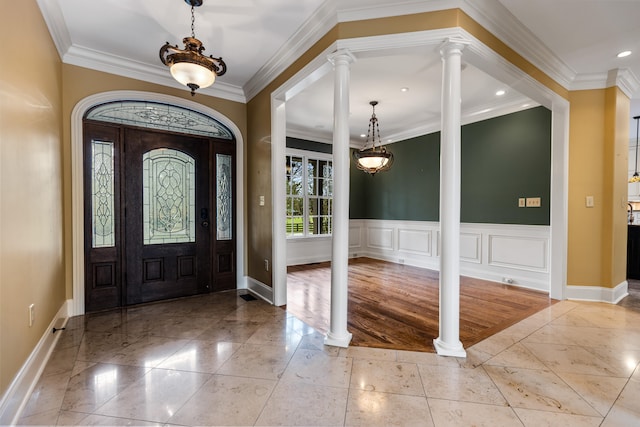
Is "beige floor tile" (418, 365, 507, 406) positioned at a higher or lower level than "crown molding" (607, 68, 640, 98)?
lower

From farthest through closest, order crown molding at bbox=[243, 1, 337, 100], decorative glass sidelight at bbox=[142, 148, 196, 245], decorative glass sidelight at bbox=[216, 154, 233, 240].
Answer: decorative glass sidelight at bbox=[216, 154, 233, 240] < decorative glass sidelight at bbox=[142, 148, 196, 245] < crown molding at bbox=[243, 1, 337, 100]

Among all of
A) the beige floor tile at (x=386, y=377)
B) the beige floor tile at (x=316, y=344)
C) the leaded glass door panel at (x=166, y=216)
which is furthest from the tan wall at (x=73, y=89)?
the beige floor tile at (x=386, y=377)

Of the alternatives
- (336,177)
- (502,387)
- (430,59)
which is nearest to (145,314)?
(336,177)

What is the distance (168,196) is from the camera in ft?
12.2

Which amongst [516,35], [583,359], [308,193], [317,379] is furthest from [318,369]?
[308,193]

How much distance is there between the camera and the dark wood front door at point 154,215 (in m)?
3.30

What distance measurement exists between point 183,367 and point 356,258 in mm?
5172

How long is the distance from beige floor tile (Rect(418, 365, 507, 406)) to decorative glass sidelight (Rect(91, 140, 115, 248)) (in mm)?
3583

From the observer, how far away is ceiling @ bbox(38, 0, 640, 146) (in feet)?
7.98

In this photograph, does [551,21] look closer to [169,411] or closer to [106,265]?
[169,411]

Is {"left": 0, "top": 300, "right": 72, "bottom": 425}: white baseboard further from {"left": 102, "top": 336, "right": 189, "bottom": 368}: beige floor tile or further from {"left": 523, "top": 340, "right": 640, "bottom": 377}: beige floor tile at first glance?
{"left": 523, "top": 340, "right": 640, "bottom": 377}: beige floor tile

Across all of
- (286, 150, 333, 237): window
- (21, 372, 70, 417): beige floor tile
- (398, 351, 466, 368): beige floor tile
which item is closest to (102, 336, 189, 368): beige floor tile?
(21, 372, 70, 417): beige floor tile

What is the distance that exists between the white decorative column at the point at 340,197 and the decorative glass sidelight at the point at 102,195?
273 centimetres

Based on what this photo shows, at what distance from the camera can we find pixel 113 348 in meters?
2.40
